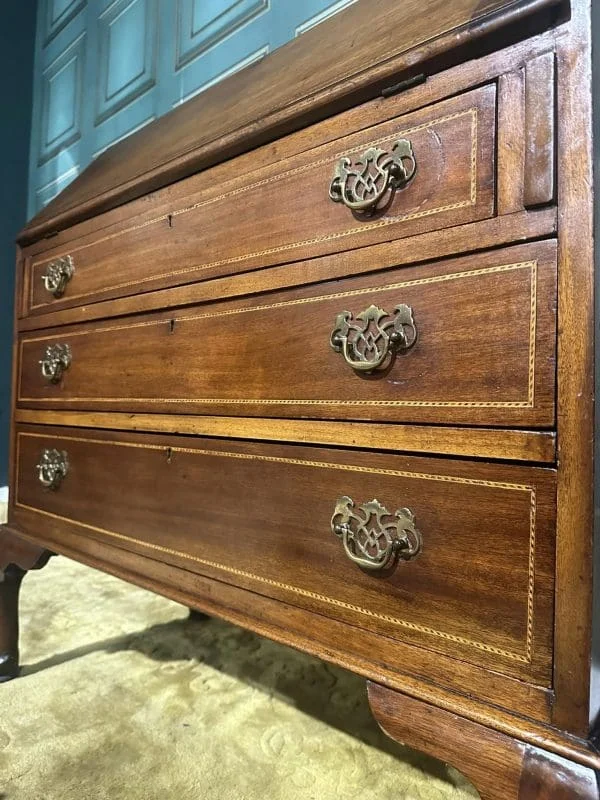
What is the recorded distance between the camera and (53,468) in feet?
3.68

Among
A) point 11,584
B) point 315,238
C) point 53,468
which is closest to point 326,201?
point 315,238

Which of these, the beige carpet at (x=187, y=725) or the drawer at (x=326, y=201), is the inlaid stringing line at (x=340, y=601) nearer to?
the drawer at (x=326, y=201)

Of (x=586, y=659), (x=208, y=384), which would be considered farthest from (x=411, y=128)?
(x=586, y=659)

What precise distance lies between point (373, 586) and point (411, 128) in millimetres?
496

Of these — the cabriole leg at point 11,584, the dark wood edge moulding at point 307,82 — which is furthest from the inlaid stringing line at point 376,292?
the cabriole leg at point 11,584

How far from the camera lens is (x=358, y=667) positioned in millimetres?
635

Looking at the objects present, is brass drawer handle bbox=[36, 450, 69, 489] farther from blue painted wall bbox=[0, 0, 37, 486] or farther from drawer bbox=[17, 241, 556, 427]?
Result: blue painted wall bbox=[0, 0, 37, 486]

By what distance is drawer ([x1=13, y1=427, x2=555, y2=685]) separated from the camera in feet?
1.75

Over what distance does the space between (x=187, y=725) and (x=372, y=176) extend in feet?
3.14

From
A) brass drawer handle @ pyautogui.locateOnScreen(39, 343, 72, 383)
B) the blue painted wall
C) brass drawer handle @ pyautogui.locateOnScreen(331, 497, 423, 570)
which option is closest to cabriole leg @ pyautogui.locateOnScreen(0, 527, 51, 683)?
brass drawer handle @ pyautogui.locateOnScreen(39, 343, 72, 383)

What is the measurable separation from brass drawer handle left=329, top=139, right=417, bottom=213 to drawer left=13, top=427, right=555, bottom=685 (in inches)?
11.2

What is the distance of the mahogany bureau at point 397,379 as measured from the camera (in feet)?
1.68

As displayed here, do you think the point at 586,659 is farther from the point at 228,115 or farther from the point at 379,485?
the point at 228,115

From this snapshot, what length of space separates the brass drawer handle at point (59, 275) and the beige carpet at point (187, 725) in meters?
0.79
